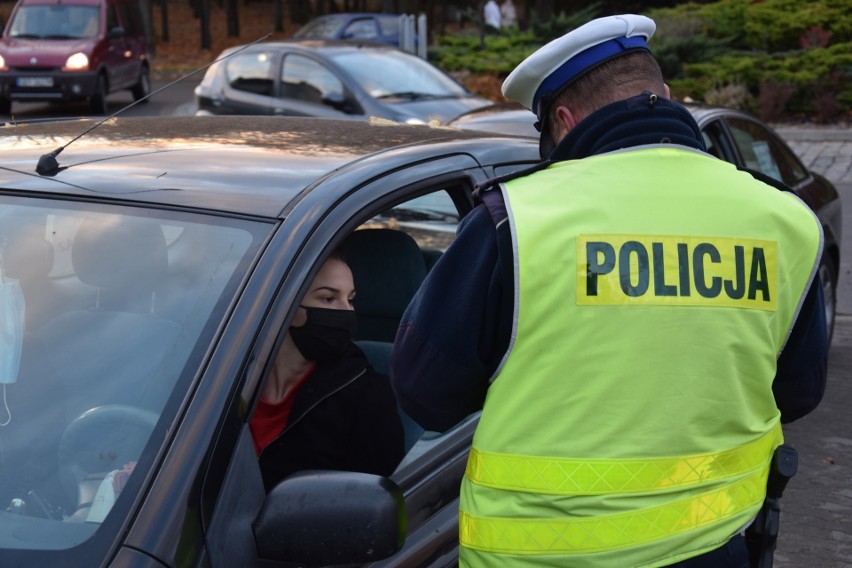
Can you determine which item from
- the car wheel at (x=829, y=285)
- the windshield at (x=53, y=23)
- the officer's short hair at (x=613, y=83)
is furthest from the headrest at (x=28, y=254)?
the windshield at (x=53, y=23)

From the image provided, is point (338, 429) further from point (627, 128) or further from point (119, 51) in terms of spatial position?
point (119, 51)

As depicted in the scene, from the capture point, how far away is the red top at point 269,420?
8.61 ft

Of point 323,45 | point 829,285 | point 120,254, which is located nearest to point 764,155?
point 829,285

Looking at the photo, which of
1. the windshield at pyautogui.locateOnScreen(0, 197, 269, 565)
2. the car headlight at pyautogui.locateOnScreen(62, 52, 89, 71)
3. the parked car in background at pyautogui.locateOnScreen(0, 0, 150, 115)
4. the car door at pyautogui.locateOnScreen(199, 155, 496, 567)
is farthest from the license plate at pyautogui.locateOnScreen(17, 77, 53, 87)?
the windshield at pyautogui.locateOnScreen(0, 197, 269, 565)

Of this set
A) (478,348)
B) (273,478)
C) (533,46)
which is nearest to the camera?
(478,348)

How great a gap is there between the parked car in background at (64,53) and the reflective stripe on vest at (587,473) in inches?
725

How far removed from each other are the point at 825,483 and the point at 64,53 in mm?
16611

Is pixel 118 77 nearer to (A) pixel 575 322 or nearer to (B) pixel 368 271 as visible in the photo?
(B) pixel 368 271

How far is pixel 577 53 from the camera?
2139 millimetres

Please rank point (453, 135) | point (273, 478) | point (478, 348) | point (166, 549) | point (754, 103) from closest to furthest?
point (166, 549) < point (478, 348) < point (273, 478) < point (453, 135) < point (754, 103)

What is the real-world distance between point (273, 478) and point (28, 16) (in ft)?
62.4

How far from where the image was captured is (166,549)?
72.2 inches

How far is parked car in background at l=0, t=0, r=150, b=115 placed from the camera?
62.4 feet

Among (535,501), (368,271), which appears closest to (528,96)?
(535,501)
